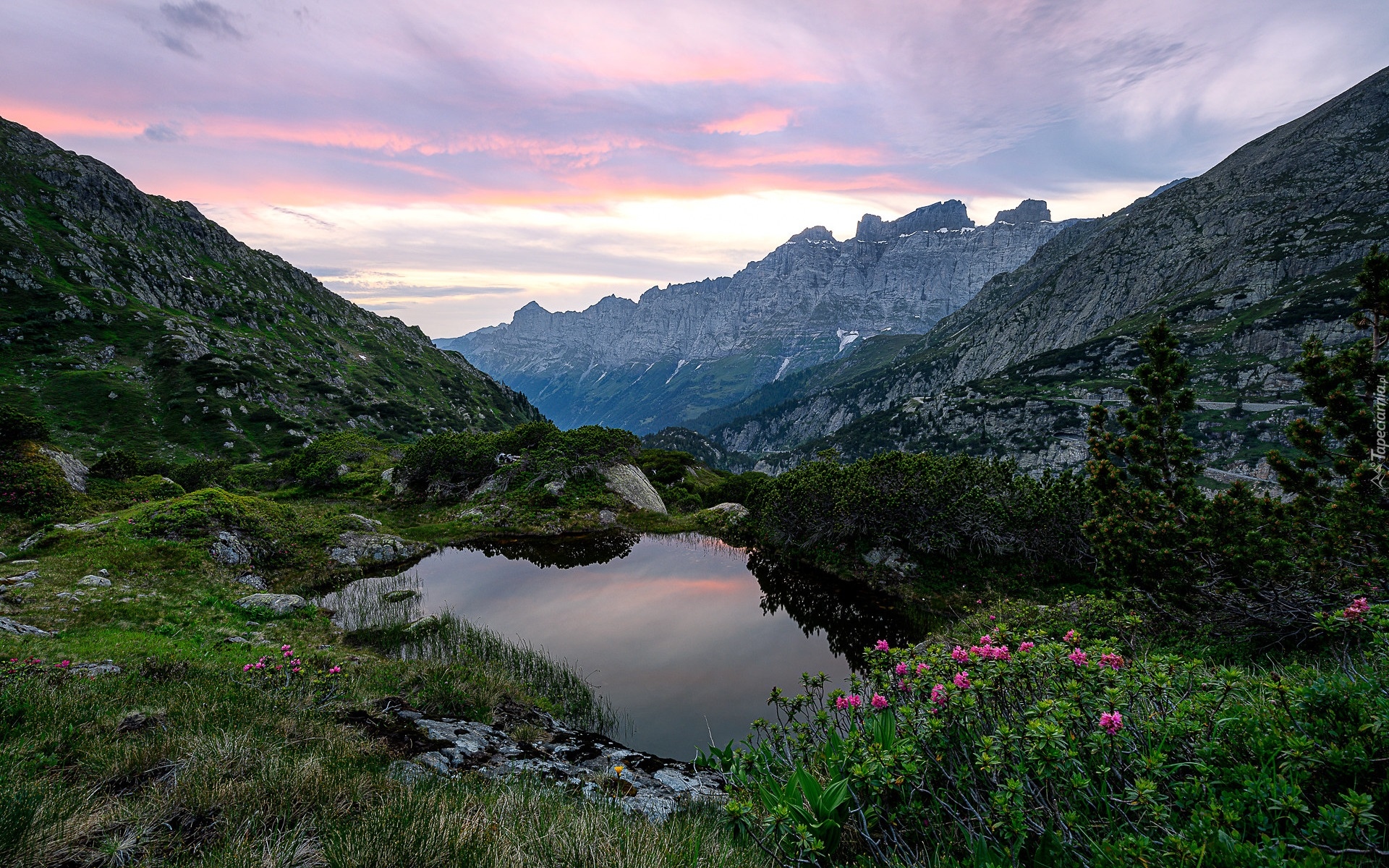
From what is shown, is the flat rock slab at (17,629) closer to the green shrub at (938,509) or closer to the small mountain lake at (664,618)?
the small mountain lake at (664,618)

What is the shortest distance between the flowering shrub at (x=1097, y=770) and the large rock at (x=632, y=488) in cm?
4527

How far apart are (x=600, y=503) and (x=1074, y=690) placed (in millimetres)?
46385

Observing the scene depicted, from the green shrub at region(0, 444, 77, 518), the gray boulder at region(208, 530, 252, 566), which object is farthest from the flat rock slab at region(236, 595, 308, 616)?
the green shrub at region(0, 444, 77, 518)

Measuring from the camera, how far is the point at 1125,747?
5082mm

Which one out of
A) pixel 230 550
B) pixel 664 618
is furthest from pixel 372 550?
pixel 664 618

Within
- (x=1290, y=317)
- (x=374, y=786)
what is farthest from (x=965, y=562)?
(x=1290, y=317)

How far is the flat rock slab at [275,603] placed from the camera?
20.5m

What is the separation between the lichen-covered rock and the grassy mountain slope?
2528 inches

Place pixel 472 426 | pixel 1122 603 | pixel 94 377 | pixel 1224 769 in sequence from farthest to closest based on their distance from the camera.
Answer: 1. pixel 472 426
2. pixel 94 377
3. pixel 1122 603
4. pixel 1224 769

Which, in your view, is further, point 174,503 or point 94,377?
point 94,377

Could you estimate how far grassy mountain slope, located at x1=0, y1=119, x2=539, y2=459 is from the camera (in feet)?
258

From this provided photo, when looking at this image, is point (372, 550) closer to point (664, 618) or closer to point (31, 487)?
point (31, 487)

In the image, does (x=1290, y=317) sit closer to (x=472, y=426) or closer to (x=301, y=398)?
(x=472, y=426)

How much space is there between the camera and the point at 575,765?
1119 centimetres
